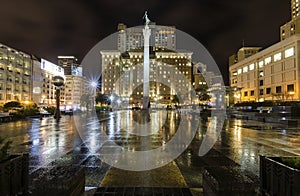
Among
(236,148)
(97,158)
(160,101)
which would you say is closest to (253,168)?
(236,148)

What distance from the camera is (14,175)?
11.1 feet

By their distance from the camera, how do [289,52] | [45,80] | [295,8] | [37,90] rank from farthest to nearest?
[295,8], [45,80], [37,90], [289,52]

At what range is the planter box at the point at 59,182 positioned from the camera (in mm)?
3342

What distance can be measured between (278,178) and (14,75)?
8590 centimetres

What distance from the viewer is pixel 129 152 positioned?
336 inches

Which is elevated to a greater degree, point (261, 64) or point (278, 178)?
point (261, 64)

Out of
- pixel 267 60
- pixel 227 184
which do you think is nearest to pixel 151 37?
pixel 267 60

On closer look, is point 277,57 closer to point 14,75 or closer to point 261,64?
point 261,64

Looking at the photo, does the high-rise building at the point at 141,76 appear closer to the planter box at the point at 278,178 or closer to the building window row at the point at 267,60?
the building window row at the point at 267,60

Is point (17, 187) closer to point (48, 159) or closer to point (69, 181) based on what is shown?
point (69, 181)

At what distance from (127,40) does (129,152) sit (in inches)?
6957

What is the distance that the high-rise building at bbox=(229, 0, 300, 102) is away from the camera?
176 feet

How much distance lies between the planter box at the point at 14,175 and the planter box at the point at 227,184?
3.13 metres

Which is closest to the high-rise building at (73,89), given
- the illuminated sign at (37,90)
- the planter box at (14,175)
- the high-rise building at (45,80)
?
the high-rise building at (45,80)
